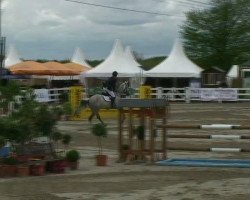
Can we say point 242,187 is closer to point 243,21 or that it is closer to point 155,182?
point 155,182

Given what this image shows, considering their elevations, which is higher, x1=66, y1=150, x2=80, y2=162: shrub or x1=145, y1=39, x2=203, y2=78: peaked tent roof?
x1=145, y1=39, x2=203, y2=78: peaked tent roof

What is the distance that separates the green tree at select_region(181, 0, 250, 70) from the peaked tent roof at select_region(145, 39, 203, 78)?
64.5 feet

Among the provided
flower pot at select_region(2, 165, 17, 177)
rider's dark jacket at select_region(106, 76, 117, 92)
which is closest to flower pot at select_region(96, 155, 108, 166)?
flower pot at select_region(2, 165, 17, 177)

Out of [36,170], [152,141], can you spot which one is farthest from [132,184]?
[152,141]

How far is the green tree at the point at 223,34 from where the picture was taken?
73625mm

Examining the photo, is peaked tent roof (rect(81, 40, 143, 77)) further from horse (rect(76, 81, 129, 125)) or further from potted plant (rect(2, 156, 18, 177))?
potted plant (rect(2, 156, 18, 177))

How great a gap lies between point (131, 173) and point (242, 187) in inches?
118

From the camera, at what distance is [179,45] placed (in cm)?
5475

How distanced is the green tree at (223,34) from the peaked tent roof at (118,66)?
2091 centimetres

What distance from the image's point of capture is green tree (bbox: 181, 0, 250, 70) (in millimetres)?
73625

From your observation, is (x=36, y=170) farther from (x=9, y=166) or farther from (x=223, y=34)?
(x=223, y=34)

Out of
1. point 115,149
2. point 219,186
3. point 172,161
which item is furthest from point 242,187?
point 115,149

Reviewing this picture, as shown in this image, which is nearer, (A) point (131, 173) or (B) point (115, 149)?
(A) point (131, 173)

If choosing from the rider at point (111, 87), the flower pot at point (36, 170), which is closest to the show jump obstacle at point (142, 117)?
the flower pot at point (36, 170)
